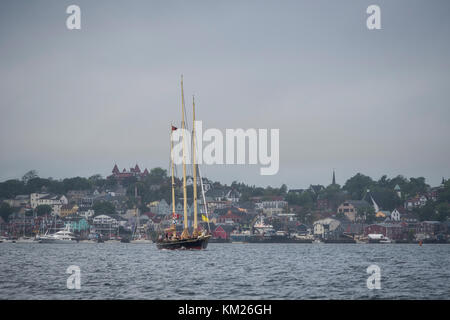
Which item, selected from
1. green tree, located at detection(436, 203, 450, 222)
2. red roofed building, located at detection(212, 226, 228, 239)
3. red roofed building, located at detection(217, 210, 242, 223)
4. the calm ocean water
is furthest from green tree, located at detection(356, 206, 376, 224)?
the calm ocean water

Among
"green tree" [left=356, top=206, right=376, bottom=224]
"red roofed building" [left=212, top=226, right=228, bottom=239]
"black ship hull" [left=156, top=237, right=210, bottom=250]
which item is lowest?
"red roofed building" [left=212, top=226, right=228, bottom=239]

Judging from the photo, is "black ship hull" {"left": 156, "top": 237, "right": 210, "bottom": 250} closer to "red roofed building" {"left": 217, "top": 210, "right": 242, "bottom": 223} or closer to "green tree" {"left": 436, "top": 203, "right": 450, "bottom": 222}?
"red roofed building" {"left": 217, "top": 210, "right": 242, "bottom": 223}

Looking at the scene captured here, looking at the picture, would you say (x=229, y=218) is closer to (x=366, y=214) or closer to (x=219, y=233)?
(x=219, y=233)

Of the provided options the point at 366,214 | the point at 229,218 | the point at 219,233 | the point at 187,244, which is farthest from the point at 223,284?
the point at 366,214

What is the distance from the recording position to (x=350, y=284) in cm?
4028

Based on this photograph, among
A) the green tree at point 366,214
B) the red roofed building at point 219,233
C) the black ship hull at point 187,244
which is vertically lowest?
the red roofed building at point 219,233

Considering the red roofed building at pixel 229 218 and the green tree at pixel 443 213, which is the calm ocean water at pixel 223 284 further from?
the green tree at pixel 443 213

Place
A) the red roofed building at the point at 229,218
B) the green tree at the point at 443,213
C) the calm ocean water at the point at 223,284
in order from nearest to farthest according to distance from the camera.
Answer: the calm ocean water at the point at 223,284 < the green tree at the point at 443,213 < the red roofed building at the point at 229,218

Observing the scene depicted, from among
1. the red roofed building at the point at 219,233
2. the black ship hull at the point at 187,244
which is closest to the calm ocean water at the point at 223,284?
the black ship hull at the point at 187,244

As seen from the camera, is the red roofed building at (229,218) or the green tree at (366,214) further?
the red roofed building at (229,218)
